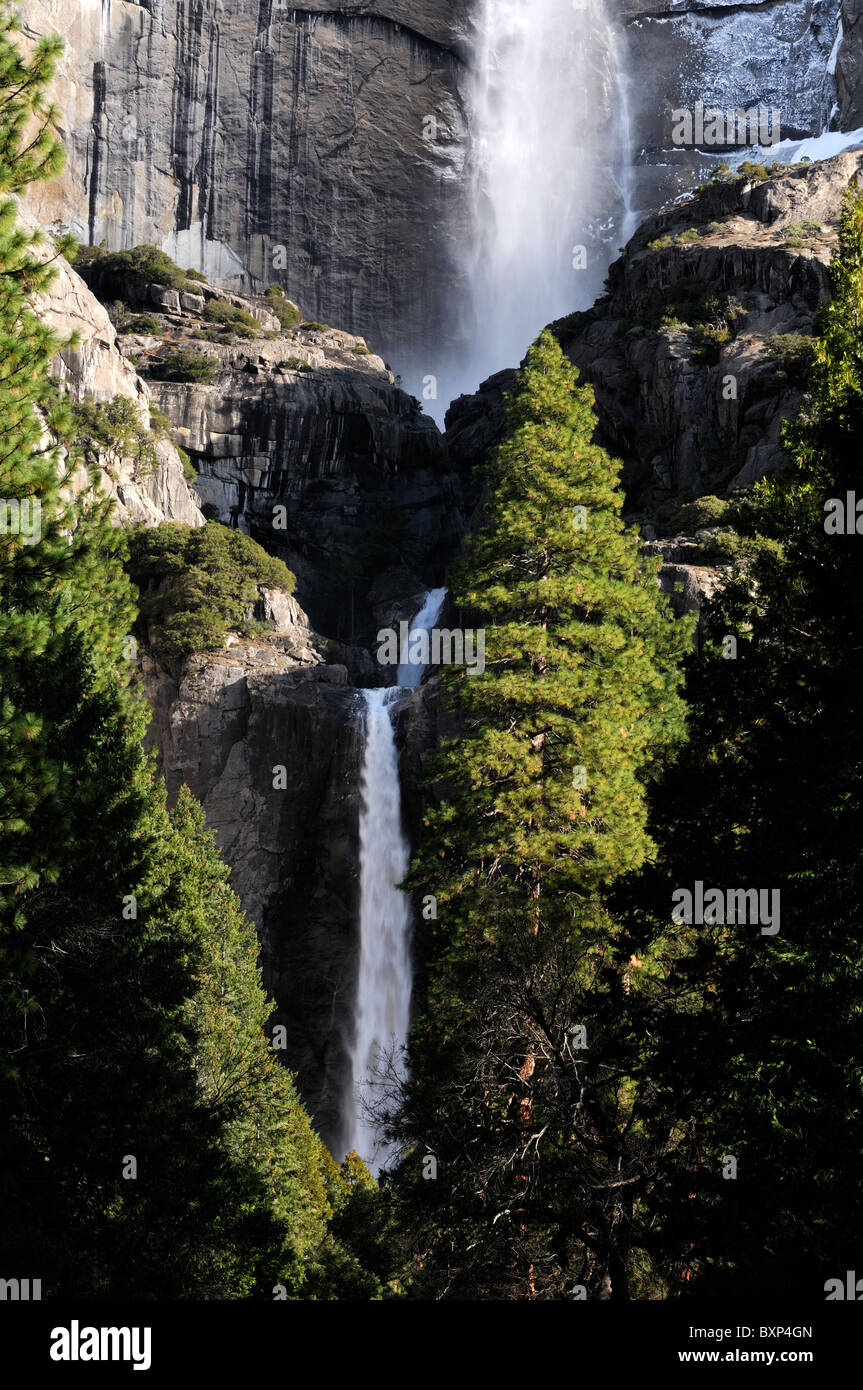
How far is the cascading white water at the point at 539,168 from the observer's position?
92.1 m

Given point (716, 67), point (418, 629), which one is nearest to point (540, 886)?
point (418, 629)

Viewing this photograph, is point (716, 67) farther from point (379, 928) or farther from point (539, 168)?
point (379, 928)

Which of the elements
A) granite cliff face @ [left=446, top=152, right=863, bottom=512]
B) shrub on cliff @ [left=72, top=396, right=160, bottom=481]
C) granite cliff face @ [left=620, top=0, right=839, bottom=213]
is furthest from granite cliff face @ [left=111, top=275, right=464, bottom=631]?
granite cliff face @ [left=620, top=0, right=839, bottom=213]

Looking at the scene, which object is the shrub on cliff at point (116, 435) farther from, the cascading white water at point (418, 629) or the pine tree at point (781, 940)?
the pine tree at point (781, 940)

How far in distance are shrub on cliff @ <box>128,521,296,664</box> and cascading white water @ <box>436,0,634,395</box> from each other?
2198 inches

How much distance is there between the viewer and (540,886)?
52.8ft

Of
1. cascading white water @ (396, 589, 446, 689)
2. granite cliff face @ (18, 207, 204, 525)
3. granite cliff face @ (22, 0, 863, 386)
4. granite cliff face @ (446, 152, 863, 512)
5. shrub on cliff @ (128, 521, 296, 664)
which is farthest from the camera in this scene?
granite cliff face @ (22, 0, 863, 386)

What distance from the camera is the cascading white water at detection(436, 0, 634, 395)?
92125 millimetres

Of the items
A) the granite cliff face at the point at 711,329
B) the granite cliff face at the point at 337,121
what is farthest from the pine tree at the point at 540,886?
the granite cliff face at the point at 337,121

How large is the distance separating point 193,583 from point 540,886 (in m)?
23.7

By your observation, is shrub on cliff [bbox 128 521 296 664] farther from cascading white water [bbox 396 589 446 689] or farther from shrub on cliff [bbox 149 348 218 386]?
shrub on cliff [bbox 149 348 218 386]

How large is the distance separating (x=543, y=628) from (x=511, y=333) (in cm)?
7973

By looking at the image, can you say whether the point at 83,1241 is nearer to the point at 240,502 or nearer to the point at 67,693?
the point at 67,693

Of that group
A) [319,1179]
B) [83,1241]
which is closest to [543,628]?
[83,1241]
